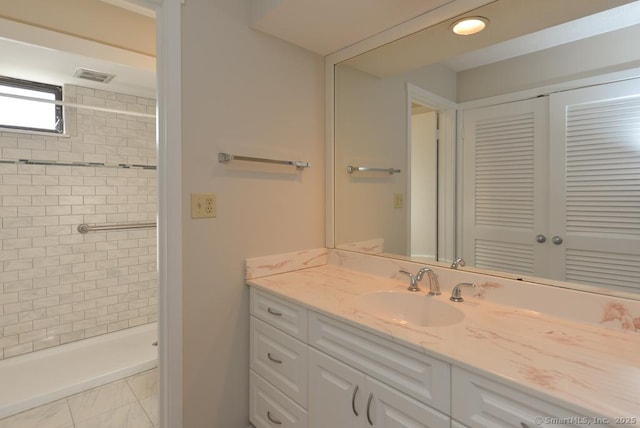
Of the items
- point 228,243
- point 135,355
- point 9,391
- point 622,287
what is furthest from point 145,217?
point 622,287

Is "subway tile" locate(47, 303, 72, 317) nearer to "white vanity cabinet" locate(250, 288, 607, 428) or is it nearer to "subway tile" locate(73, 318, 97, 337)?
"subway tile" locate(73, 318, 97, 337)

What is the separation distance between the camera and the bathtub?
2.00 metres

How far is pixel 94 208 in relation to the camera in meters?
2.79

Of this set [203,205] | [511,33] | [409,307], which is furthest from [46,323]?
[511,33]

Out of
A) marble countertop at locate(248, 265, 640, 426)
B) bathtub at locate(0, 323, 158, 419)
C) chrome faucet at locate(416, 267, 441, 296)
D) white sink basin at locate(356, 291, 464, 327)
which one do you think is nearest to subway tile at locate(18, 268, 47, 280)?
bathtub at locate(0, 323, 158, 419)

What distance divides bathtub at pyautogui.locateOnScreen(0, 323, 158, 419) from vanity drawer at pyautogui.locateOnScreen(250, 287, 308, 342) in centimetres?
136

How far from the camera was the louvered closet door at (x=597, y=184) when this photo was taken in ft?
3.64

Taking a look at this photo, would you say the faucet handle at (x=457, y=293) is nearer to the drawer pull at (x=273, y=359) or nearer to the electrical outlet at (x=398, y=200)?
the electrical outlet at (x=398, y=200)

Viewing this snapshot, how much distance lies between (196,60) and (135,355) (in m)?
2.25

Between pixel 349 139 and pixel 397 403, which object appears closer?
pixel 397 403

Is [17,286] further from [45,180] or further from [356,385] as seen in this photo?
[356,385]

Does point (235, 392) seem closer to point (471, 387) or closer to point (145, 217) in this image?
point (471, 387)

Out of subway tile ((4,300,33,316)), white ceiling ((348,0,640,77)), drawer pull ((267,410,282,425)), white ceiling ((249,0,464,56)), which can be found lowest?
drawer pull ((267,410,282,425))

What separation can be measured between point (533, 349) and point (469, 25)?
1.33 m
